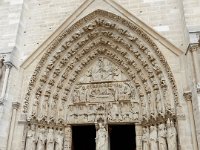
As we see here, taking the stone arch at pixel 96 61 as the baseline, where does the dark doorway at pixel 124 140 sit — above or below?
below

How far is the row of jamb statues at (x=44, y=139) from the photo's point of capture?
22.7ft

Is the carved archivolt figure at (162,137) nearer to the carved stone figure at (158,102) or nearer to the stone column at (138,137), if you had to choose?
the carved stone figure at (158,102)

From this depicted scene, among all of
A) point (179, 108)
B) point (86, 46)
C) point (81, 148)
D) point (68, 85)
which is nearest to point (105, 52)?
point (86, 46)

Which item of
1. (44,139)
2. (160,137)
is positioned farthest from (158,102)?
(44,139)

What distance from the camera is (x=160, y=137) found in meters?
6.44

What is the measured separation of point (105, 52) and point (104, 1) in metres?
1.45

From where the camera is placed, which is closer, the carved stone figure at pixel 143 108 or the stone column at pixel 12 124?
the stone column at pixel 12 124

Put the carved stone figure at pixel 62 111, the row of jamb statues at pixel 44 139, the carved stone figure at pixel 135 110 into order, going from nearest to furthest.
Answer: the row of jamb statues at pixel 44 139, the carved stone figure at pixel 135 110, the carved stone figure at pixel 62 111

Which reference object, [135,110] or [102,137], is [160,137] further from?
[102,137]

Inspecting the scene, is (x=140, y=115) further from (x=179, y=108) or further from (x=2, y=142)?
(x=2, y=142)

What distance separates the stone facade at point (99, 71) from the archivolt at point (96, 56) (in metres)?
0.03

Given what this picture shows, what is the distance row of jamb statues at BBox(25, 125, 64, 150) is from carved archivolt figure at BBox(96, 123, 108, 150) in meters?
0.96

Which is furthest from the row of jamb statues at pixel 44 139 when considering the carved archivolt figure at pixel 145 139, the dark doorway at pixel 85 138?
the carved archivolt figure at pixel 145 139

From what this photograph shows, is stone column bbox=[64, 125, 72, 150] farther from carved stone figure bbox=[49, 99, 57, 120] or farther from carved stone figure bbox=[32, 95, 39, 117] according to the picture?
carved stone figure bbox=[32, 95, 39, 117]
